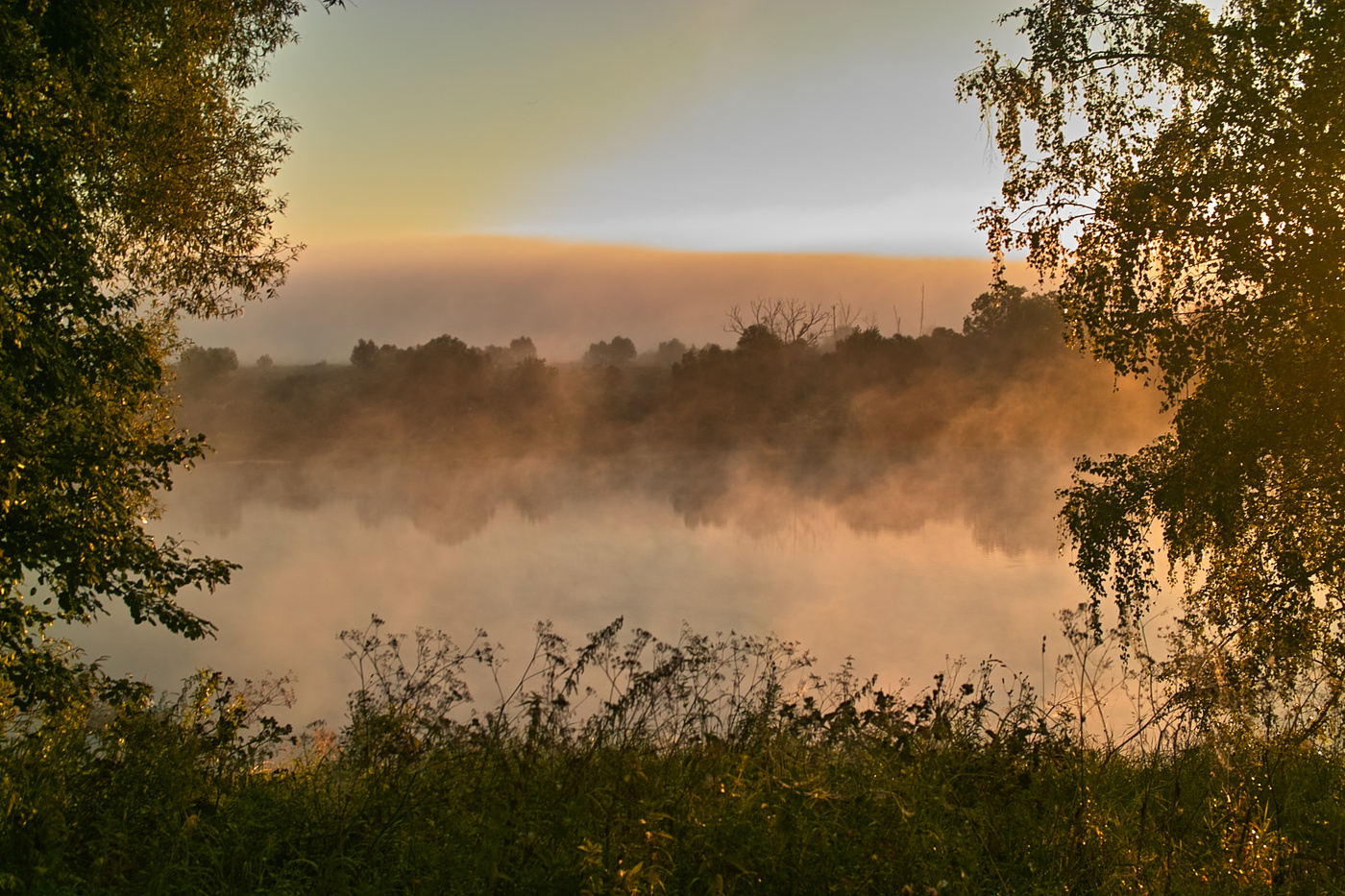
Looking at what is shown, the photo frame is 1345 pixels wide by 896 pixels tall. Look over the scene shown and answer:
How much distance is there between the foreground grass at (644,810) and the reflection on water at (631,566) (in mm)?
5361

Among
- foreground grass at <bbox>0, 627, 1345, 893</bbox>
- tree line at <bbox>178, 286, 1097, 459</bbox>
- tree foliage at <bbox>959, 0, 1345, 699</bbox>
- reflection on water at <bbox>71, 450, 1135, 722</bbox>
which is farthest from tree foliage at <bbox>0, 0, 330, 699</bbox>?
tree line at <bbox>178, 286, 1097, 459</bbox>

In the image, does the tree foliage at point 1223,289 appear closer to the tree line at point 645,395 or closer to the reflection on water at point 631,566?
the reflection on water at point 631,566

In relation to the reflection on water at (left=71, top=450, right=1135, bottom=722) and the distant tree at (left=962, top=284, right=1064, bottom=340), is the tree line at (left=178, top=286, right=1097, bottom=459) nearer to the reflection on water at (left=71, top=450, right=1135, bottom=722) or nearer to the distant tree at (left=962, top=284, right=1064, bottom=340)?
the distant tree at (left=962, top=284, right=1064, bottom=340)

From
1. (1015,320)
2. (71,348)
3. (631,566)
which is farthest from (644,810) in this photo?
(1015,320)

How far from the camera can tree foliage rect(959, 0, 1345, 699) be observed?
661cm

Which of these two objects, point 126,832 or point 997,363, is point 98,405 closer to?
point 126,832

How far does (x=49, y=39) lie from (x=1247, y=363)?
906 cm

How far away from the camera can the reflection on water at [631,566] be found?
12.8 meters

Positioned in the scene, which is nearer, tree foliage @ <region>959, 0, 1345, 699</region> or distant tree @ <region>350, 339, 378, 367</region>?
tree foliage @ <region>959, 0, 1345, 699</region>

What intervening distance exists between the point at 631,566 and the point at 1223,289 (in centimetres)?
1404

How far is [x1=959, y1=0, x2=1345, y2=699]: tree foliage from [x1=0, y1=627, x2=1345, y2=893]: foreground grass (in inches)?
93.4

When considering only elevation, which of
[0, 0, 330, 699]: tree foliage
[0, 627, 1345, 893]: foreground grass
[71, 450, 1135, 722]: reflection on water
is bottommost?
[71, 450, 1135, 722]: reflection on water

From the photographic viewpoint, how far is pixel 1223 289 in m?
7.24

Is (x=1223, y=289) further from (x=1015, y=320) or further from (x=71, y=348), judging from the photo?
(x=1015, y=320)
